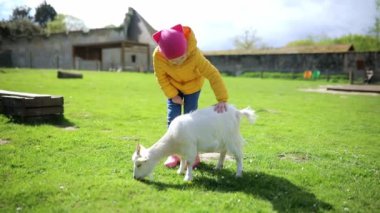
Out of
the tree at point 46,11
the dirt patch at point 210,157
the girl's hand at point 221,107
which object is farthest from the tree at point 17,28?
the girl's hand at point 221,107

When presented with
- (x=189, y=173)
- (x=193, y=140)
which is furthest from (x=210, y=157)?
(x=193, y=140)

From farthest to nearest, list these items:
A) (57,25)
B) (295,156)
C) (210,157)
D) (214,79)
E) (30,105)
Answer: (57,25) → (30,105) → (295,156) → (210,157) → (214,79)

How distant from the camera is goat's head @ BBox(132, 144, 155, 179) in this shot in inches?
215

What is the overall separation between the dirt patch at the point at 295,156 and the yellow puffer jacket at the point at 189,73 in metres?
2.12

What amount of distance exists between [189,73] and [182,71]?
0.13 metres

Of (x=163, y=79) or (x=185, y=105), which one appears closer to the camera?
(x=163, y=79)

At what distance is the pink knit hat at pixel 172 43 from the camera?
549 centimetres

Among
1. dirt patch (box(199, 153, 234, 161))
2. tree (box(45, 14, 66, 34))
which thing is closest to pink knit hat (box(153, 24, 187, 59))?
dirt patch (box(199, 153, 234, 161))

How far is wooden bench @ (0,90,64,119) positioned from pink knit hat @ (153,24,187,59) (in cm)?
511

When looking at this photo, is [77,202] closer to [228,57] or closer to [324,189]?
[324,189]

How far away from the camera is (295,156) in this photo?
24.3 feet

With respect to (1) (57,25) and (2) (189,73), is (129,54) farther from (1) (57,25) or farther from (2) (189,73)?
(2) (189,73)

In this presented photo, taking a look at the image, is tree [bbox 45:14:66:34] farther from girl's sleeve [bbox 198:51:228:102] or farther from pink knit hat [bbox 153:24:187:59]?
pink knit hat [bbox 153:24:187:59]

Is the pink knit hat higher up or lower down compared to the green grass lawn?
higher up
